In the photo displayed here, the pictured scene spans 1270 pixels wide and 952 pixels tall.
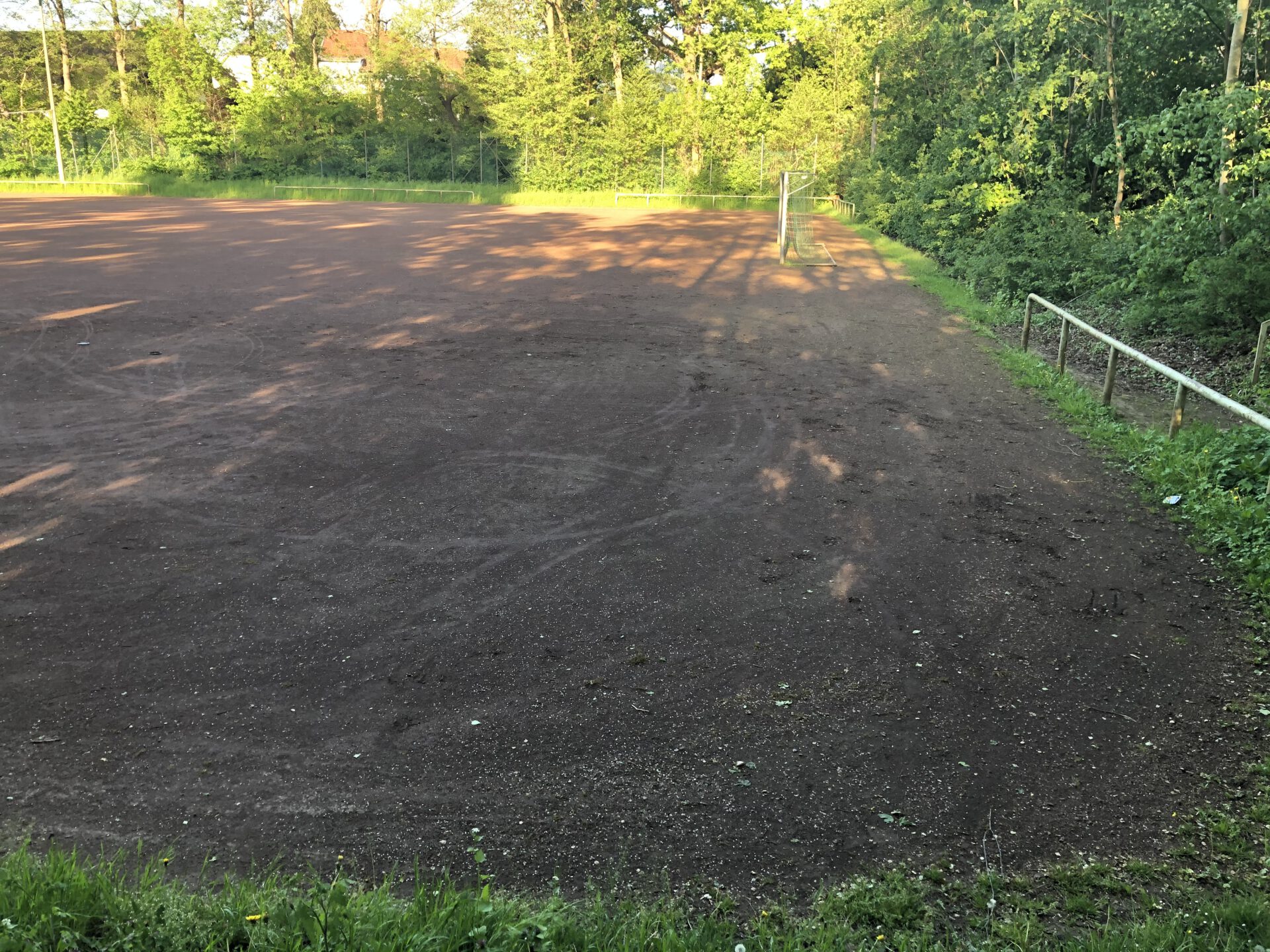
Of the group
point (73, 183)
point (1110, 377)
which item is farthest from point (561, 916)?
point (73, 183)

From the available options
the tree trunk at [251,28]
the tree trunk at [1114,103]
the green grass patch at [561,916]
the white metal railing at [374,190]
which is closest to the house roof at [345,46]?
the tree trunk at [251,28]

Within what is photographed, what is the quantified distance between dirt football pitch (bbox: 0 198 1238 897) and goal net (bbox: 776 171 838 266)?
12.2 metres

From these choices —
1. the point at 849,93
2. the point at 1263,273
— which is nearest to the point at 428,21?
the point at 849,93

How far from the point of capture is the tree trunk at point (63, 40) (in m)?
59.9

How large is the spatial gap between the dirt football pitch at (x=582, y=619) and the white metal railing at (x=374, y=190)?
3951cm

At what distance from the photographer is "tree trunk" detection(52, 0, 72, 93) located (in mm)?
59875

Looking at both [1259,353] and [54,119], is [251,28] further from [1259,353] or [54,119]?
[1259,353]

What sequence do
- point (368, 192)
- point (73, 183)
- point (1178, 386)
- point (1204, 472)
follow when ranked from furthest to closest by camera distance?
point (368, 192), point (73, 183), point (1178, 386), point (1204, 472)

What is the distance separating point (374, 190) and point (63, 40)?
85.5 feet

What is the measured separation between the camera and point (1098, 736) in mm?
4828

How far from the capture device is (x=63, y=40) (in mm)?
60906

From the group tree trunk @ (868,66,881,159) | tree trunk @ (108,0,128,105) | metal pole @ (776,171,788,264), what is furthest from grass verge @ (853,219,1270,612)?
tree trunk @ (108,0,128,105)

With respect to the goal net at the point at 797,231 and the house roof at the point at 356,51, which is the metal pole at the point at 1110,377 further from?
the house roof at the point at 356,51

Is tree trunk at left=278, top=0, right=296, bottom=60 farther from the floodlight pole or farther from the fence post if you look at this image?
the fence post
